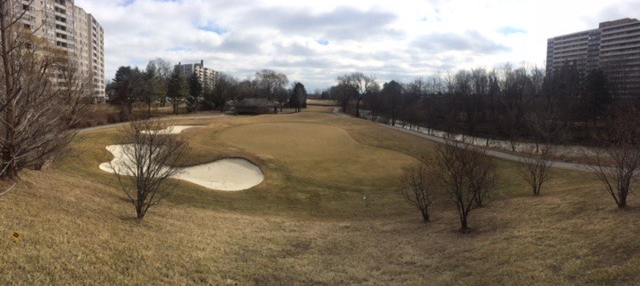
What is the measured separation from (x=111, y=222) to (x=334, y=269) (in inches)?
302

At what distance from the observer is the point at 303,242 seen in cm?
1456

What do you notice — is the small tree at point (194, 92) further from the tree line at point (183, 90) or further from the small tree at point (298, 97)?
the small tree at point (298, 97)

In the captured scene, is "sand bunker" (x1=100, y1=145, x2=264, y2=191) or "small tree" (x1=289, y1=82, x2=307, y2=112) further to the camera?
"small tree" (x1=289, y1=82, x2=307, y2=112)

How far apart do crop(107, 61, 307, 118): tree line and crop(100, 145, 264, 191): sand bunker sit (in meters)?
41.8

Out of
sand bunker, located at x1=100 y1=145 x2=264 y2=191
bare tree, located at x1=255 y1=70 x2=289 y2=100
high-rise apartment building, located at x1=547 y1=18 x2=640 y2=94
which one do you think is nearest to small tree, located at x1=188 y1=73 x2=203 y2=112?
bare tree, located at x1=255 y1=70 x2=289 y2=100

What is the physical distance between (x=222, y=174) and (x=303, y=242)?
17.0 metres

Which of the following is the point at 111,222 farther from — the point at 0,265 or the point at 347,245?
the point at 347,245

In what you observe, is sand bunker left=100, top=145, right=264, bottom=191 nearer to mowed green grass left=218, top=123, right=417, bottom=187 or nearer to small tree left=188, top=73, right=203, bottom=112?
mowed green grass left=218, top=123, right=417, bottom=187

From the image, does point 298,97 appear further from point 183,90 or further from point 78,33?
point 78,33

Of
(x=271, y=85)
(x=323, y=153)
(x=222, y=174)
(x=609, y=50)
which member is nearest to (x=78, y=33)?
(x=271, y=85)

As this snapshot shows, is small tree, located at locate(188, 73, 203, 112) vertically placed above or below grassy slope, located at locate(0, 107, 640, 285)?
above

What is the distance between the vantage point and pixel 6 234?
336 inches

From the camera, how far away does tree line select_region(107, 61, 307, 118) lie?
72812 mm

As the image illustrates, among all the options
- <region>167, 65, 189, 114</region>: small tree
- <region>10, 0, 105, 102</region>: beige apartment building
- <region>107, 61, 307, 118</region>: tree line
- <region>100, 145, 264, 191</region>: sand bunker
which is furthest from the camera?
<region>10, 0, 105, 102</region>: beige apartment building
